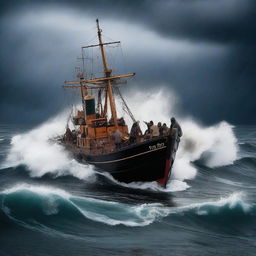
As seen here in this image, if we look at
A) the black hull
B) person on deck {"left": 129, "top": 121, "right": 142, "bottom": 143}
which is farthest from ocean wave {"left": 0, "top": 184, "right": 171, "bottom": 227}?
person on deck {"left": 129, "top": 121, "right": 142, "bottom": 143}

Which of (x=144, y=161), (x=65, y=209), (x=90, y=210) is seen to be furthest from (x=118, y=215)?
(x=144, y=161)

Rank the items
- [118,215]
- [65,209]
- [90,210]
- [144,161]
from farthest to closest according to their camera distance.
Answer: [144,161] → [90,210] → [118,215] → [65,209]

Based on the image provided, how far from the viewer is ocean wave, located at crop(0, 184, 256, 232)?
2112 cm

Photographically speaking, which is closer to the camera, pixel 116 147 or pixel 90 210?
pixel 90 210

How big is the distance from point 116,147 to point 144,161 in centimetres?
231

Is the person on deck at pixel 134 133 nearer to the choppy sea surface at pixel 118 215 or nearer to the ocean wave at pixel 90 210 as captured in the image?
the choppy sea surface at pixel 118 215

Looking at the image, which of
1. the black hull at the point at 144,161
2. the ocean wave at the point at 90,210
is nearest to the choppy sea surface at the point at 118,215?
the ocean wave at the point at 90,210

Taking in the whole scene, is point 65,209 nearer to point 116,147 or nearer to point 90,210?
point 90,210

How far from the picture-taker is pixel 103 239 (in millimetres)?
18969

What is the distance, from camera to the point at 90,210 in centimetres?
2295

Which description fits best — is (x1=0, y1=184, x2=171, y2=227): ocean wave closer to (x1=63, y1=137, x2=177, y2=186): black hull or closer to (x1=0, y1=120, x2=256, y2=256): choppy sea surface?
(x1=0, y1=120, x2=256, y2=256): choppy sea surface

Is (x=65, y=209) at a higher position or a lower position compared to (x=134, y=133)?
lower

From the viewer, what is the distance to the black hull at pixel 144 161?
3025cm

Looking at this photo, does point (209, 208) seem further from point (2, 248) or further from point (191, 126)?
point (191, 126)
